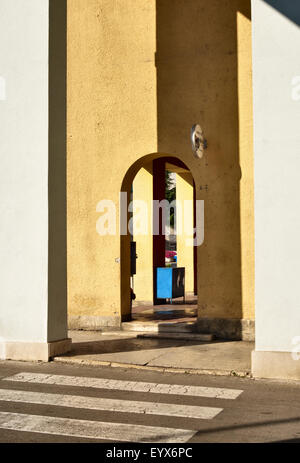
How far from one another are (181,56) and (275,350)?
6.40 m

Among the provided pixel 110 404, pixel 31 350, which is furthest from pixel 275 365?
pixel 31 350

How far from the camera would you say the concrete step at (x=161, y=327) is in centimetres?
1145

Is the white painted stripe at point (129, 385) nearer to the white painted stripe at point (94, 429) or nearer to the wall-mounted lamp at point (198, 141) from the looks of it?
the white painted stripe at point (94, 429)

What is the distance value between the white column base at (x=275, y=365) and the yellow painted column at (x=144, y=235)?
7923mm

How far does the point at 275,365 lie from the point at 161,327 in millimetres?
4047

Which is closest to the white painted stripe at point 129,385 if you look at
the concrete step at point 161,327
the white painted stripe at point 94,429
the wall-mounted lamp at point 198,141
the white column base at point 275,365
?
the white column base at point 275,365

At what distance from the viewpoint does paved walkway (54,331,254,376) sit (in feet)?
28.3

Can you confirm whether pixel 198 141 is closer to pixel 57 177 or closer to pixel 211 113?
pixel 211 113

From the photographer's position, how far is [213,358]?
9.23m

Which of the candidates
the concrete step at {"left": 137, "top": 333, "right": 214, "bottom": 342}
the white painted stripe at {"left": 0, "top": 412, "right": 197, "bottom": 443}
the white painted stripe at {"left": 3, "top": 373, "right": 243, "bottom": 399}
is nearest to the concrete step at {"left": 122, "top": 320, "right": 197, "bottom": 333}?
the concrete step at {"left": 137, "top": 333, "right": 214, "bottom": 342}

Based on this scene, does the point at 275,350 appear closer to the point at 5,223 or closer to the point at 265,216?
the point at 265,216

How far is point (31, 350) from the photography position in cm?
933

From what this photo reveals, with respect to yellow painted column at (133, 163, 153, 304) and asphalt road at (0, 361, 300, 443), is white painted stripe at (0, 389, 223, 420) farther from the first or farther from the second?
yellow painted column at (133, 163, 153, 304)

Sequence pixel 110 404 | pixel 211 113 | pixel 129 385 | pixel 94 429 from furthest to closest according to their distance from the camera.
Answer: pixel 211 113 < pixel 129 385 < pixel 110 404 < pixel 94 429
